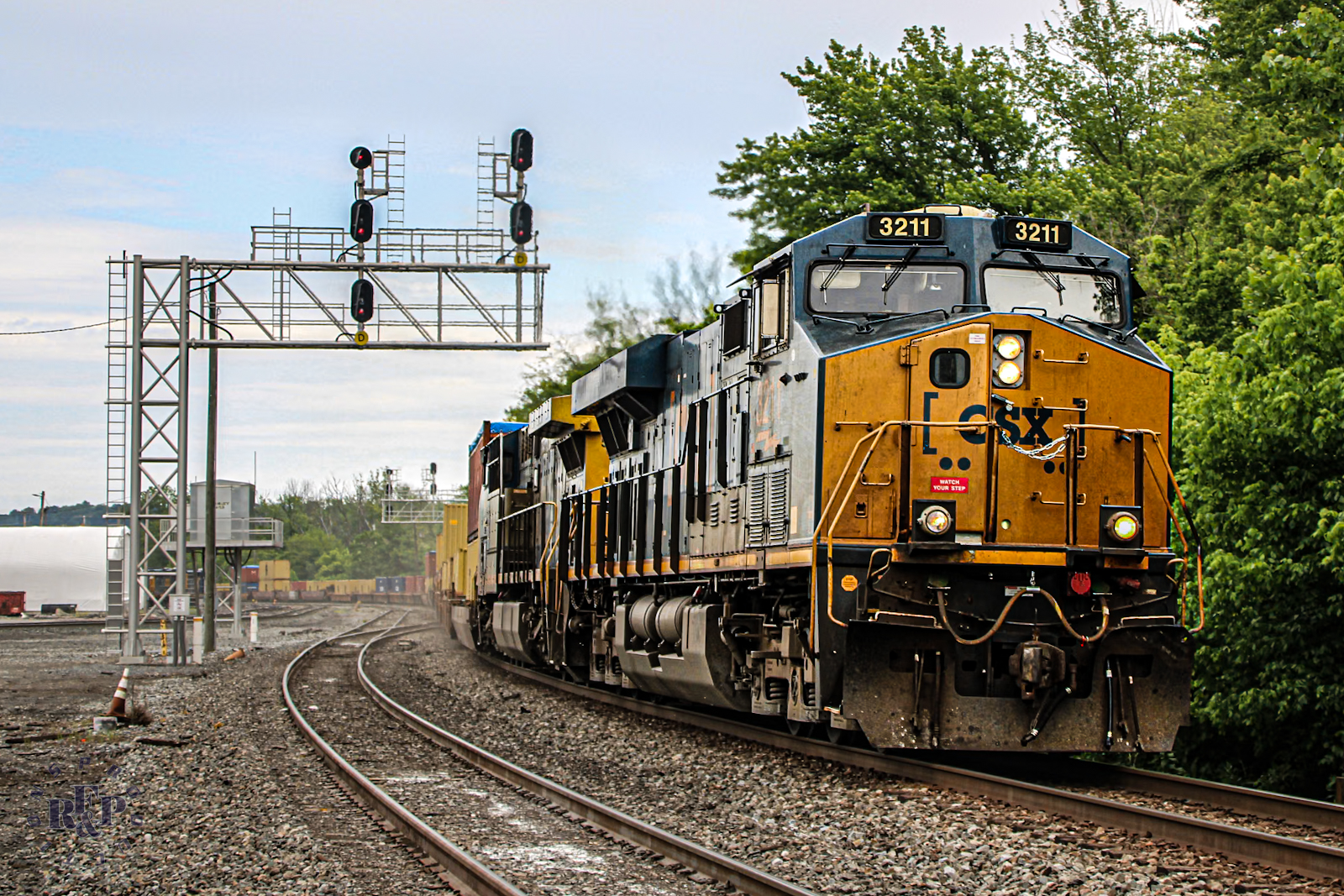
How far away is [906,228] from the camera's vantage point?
391 inches

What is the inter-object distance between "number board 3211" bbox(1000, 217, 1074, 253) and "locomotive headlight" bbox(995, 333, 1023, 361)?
1.00 metres

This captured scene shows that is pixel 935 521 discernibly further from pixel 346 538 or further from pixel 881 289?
pixel 346 538

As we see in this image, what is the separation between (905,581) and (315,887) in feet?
13.9

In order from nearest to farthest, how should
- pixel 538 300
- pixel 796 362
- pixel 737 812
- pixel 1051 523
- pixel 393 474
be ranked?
pixel 737 812
pixel 1051 523
pixel 796 362
pixel 538 300
pixel 393 474

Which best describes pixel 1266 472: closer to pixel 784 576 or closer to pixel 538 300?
pixel 784 576

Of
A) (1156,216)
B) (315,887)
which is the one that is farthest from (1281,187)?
(315,887)

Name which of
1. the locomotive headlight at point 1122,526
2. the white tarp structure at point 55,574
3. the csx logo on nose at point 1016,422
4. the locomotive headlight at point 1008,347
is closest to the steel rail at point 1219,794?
the locomotive headlight at point 1122,526

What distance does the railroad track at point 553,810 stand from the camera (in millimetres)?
6594

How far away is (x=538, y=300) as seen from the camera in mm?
21594

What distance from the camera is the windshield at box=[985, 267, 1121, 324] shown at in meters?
9.90

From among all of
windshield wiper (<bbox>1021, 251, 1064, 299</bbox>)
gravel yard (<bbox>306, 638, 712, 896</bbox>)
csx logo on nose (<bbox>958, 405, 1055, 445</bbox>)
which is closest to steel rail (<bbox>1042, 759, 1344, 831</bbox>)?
csx logo on nose (<bbox>958, 405, 1055, 445</bbox>)

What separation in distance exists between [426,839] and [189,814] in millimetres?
2246

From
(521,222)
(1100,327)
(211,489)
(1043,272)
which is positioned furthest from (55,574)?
(1100,327)

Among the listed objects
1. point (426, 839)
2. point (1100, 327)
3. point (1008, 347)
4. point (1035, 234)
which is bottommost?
point (426, 839)
